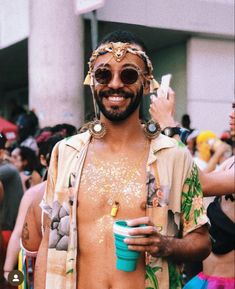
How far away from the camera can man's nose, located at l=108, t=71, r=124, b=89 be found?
2.94 m

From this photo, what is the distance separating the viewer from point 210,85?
1076 centimetres

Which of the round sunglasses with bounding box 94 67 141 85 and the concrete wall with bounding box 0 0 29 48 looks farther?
the concrete wall with bounding box 0 0 29 48

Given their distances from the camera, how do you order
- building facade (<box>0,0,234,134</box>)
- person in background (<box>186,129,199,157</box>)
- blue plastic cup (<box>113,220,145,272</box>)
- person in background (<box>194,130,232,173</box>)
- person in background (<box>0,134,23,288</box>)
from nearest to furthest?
blue plastic cup (<box>113,220,145,272</box>) → person in background (<box>0,134,23,288</box>) → building facade (<box>0,0,234,134</box>) → person in background (<box>194,130,232,173</box>) → person in background (<box>186,129,199,157</box>)

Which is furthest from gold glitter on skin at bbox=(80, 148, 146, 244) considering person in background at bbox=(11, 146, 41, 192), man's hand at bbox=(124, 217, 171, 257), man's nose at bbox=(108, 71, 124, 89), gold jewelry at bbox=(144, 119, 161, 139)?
Result: person in background at bbox=(11, 146, 41, 192)

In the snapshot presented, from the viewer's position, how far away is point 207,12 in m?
7.84

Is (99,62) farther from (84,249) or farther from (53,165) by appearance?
(84,249)

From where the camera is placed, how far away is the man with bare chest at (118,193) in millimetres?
2885

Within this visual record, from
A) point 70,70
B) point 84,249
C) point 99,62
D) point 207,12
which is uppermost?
point 207,12

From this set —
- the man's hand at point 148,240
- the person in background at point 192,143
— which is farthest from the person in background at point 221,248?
the person in background at point 192,143

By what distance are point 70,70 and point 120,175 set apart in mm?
5916

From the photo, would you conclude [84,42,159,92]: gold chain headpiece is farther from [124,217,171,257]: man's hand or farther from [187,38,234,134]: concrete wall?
[187,38,234,134]: concrete wall

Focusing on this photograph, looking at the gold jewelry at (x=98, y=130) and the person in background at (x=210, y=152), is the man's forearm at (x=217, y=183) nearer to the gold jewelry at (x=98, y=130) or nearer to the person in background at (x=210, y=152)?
the gold jewelry at (x=98, y=130)

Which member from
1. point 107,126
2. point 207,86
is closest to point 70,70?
point 207,86

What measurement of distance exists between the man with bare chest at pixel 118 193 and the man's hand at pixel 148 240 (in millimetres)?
80
